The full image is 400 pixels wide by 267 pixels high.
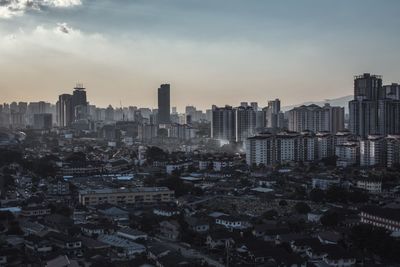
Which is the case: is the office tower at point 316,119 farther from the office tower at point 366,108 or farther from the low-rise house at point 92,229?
the low-rise house at point 92,229

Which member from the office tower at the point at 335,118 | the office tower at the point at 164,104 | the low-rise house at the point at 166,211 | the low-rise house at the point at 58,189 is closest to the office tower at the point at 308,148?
the office tower at the point at 335,118

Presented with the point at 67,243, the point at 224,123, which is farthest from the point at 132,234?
the point at 224,123

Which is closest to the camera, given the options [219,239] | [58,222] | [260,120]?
[219,239]

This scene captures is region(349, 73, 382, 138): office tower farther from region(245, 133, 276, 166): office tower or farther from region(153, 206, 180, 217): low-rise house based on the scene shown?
region(153, 206, 180, 217): low-rise house

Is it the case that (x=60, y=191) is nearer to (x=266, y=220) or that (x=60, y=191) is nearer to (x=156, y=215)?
(x=156, y=215)

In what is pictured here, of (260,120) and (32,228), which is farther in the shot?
(260,120)

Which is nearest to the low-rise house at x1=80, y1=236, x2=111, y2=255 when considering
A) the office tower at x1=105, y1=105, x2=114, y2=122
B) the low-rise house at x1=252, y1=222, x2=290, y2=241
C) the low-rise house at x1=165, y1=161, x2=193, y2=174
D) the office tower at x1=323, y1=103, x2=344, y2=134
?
the low-rise house at x1=252, y1=222, x2=290, y2=241

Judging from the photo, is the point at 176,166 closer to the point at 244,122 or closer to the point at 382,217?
the point at 382,217
